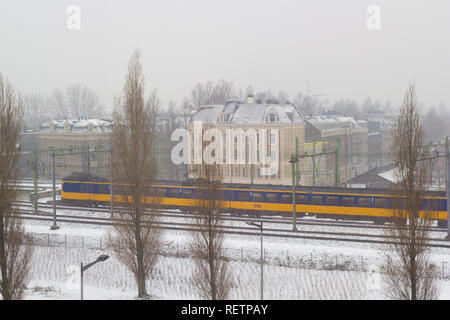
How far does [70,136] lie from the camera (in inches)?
2606

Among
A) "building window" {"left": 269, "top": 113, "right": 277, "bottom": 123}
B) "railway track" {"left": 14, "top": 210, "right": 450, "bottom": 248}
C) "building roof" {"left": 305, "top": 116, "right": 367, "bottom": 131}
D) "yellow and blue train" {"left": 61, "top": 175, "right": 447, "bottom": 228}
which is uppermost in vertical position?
"building window" {"left": 269, "top": 113, "right": 277, "bottom": 123}

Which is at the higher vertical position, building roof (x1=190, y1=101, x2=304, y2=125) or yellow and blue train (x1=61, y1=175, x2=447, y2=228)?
building roof (x1=190, y1=101, x2=304, y2=125)

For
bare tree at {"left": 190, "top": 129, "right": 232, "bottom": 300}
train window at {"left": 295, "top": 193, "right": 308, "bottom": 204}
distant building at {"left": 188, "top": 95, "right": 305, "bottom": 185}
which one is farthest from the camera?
distant building at {"left": 188, "top": 95, "right": 305, "bottom": 185}

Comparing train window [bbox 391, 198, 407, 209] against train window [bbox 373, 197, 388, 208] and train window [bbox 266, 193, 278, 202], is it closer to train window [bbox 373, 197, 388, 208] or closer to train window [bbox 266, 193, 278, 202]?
train window [bbox 373, 197, 388, 208]

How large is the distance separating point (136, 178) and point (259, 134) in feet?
107

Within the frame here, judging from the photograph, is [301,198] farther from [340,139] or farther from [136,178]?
[340,139]

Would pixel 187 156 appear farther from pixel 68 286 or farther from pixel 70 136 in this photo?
pixel 68 286

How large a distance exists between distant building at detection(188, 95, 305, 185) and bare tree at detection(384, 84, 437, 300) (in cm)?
3446

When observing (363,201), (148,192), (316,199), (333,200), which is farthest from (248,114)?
(148,192)

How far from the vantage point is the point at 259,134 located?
51938 millimetres

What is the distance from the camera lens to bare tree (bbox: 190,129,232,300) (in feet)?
58.7

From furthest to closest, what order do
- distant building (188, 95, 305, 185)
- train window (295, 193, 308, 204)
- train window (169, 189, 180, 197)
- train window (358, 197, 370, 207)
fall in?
distant building (188, 95, 305, 185)
train window (169, 189, 180, 197)
train window (295, 193, 308, 204)
train window (358, 197, 370, 207)

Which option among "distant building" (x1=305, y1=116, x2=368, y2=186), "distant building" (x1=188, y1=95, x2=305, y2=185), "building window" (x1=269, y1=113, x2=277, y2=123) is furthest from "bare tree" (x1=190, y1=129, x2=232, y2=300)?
"distant building" (x1=305, y1=116, x2=368, y2=186)
